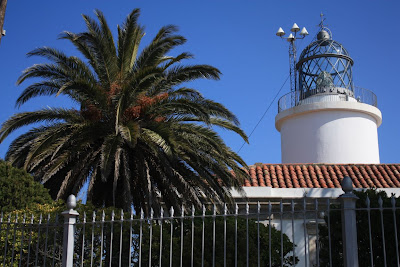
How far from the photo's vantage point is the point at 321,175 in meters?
15.1

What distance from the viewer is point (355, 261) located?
542 centimetres

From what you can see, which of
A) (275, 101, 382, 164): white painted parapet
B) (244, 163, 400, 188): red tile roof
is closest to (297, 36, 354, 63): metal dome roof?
(275, 101, 382, 164): white painted parapet

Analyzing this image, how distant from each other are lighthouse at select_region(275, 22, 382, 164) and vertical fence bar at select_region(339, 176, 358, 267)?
13038 mm

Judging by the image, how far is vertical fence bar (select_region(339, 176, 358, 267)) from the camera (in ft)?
17.8

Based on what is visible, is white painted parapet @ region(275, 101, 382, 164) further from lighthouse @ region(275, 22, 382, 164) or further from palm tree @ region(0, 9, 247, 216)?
palm tree @ region(0, 9, 247, 216)

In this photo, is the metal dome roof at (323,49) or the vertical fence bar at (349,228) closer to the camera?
the vertical fence bar at (349,228)

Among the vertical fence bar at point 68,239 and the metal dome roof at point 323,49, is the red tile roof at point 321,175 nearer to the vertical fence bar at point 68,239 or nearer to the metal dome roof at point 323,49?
the metal dome roof at point 323,49

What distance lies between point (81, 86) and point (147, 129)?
152 centimetres

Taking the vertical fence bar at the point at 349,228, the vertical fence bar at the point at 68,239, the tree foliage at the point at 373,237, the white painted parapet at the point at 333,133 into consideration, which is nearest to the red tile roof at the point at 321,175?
the white painted parapet at the point at 333,133

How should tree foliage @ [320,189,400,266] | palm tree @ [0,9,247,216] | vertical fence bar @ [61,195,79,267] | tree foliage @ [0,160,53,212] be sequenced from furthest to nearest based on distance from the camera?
palm tree @ [0,9,247,216], tree foliage @ [0,160,53,212], tree foliage @ [320,189,400,266], vertical fence bar @ [61,195,79,267]

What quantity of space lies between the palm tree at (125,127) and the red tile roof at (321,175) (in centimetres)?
297

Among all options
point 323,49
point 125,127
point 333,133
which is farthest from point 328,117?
point 125,127

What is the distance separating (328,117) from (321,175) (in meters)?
4.27

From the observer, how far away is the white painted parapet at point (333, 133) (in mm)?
18578
